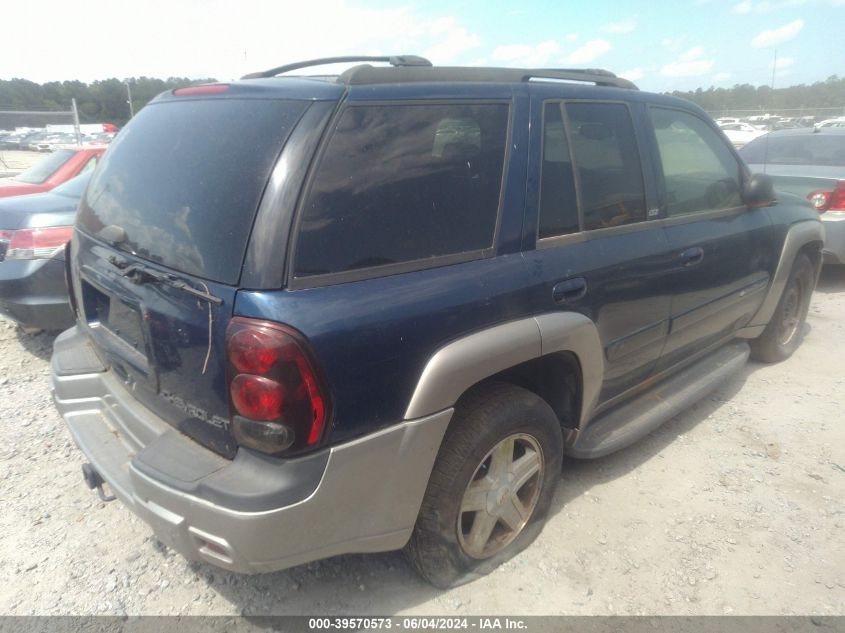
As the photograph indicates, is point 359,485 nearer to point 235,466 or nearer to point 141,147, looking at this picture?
point 235,466

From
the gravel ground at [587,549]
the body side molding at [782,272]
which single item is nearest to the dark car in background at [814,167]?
the body side molding at [782,272]

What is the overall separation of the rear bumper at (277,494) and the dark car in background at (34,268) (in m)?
2.38

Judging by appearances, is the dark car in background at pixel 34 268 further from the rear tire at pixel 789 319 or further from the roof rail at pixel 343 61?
the rear tire at pixel 789 319

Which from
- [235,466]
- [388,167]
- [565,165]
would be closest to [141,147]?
[388,167]

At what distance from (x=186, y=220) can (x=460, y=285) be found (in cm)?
93

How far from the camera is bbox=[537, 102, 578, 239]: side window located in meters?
2.46

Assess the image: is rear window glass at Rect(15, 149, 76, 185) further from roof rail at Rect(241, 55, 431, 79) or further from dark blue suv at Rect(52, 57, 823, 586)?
roof rail at Rect(241, 55, 431, 79)

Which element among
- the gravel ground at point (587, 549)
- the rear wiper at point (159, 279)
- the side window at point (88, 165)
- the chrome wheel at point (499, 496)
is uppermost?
the side window at point (88, 165)

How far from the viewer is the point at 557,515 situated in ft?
9.53

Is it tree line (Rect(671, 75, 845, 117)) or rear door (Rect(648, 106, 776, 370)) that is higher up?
tree line (Rect(671, 75, 845, 117))

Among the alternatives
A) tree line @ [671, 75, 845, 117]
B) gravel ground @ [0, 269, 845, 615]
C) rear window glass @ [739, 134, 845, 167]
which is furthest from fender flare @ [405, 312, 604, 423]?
tree line @ [671, 75, 845, 117]

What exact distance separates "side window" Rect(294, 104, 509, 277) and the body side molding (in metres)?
2.70

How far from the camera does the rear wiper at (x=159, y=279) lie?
1842mm

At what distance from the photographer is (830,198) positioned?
6.26m
